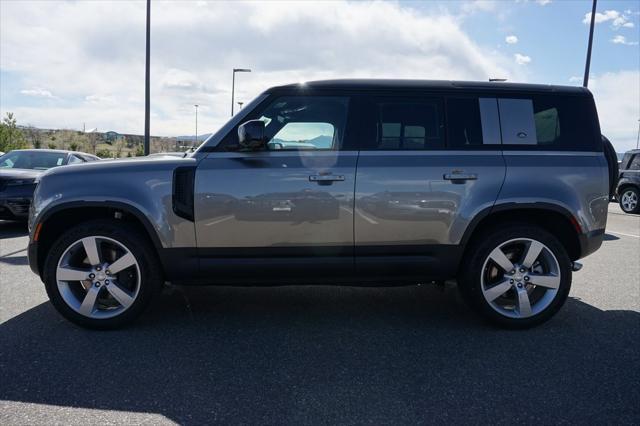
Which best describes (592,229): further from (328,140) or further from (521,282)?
(328,140)

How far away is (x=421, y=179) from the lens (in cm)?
367

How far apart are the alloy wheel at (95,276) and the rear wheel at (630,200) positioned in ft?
47.4

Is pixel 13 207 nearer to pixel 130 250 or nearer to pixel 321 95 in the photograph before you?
pixel 130 250

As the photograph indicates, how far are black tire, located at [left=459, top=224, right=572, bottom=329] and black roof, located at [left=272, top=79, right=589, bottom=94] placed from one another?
116 centimetres

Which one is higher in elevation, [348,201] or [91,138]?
[91,138]

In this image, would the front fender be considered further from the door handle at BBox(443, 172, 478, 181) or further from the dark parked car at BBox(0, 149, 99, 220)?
the dark parked car at BBox(0, 149, 99, 220)

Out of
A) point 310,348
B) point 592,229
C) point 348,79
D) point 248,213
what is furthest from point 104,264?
point 592,229

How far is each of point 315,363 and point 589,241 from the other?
2.52m

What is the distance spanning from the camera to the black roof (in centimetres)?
379

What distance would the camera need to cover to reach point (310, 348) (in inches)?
135

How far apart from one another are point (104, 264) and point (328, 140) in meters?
2.02

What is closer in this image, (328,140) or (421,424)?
(421,424)

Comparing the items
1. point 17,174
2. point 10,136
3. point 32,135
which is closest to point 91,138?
point 32,135

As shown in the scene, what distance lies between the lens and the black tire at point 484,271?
3.82m
